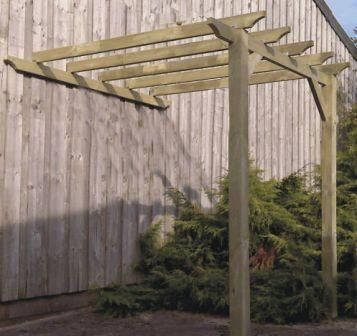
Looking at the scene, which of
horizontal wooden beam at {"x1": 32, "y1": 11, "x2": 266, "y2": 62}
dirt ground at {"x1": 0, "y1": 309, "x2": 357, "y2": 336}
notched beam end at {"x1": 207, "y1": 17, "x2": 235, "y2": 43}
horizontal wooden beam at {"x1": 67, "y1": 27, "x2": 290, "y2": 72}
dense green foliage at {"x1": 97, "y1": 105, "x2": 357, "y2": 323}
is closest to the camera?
notched beam end at {"x1": 207, "y1": 17, "x2": 235, "y2": 43}

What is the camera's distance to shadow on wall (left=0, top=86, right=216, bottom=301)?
6234 mm

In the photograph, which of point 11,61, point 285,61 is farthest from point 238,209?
point 11,61

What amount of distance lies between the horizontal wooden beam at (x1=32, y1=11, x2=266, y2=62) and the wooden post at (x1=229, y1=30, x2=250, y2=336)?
0.50m

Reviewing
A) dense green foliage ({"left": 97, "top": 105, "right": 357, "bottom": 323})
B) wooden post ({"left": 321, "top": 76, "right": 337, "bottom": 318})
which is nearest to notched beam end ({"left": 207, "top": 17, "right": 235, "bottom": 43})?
wooden post ({"left": 321, "top": 76, "right": 337, "bottom": 318})

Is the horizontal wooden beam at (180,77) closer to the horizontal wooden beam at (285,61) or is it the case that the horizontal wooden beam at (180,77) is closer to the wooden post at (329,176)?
the horizontal wooden beam at (285,61)

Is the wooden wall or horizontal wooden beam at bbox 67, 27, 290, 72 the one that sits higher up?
horizontal wooden beam at bbox 67, 27, 290, 72

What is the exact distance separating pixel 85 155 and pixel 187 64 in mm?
1482

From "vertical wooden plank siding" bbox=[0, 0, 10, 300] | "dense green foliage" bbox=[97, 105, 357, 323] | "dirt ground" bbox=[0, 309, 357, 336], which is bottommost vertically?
"dirt ground" bbox=[0, 309, 357, 336]

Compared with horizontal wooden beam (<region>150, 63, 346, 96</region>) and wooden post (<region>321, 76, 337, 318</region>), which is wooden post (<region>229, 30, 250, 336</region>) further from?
wooden post (<region>321, 76, 337, 318</region>)

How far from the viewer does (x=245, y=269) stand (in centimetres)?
491

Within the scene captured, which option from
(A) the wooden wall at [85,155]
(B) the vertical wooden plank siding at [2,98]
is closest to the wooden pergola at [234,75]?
(B) the vertical wooden plank siding at [2,98]

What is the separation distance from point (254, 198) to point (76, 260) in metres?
2.63

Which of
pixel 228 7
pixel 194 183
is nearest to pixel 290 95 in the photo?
pixel 228 7

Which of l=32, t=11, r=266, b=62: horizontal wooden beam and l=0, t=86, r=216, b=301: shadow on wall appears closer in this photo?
l=32, t=11, r=266, b=62: horizontal wooden beam
